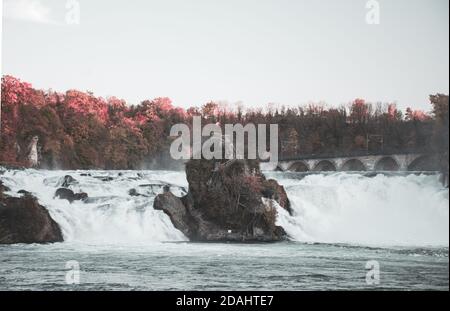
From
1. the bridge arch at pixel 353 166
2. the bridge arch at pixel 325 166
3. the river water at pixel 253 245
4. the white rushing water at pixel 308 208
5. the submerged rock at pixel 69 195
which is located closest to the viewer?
the river water at pixel 253 245

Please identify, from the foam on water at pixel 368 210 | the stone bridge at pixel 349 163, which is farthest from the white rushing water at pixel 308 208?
the stone bridge at pixel 349 163

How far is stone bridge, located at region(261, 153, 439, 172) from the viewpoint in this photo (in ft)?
29.7

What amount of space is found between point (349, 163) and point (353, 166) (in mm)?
76

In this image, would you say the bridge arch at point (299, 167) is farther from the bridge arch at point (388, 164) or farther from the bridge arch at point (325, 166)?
the bridge arch at point (388, 164)

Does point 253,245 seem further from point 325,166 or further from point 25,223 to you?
point 25,223

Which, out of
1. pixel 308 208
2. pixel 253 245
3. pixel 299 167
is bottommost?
pixel 253 245

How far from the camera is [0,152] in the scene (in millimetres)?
9609

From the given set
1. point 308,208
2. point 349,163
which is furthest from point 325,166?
point 308,208

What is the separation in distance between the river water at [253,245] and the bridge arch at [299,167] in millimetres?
134

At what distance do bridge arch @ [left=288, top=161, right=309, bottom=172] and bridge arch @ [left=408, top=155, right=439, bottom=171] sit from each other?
4.89 ft

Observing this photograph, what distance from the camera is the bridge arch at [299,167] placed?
31.1 ft

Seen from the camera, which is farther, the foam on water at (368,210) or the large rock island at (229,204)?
the large rock island at (229,204)

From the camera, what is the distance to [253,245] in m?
9.16
